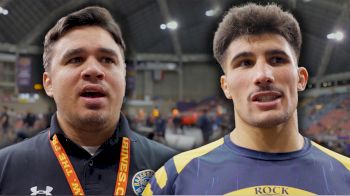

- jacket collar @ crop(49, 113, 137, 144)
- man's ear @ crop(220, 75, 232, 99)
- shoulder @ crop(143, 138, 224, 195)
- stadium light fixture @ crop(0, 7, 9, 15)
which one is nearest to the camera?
shoulder @ crop(143, 138, 224, 195)

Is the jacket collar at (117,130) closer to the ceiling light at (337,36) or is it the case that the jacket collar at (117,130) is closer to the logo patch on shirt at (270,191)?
the logo patch on shirt at (270,191)

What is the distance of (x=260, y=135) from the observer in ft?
7.54

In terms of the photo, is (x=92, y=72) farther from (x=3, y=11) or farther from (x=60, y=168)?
(x=3, y=11)

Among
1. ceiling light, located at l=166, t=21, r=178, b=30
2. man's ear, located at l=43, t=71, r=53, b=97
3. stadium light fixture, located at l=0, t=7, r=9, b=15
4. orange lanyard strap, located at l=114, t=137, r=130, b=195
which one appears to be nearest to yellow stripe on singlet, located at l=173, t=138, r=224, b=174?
orange lanyard strap, located at l=114, t=137, r=130, b=195

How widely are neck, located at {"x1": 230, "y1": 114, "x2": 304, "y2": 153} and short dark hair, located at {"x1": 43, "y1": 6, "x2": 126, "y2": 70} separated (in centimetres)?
98

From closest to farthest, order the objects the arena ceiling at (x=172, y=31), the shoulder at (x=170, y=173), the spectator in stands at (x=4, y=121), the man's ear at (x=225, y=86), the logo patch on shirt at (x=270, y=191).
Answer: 1. the logo patch on shirt at (x=270, y=191)
2. the shoulder at (x=170, y=173)
3. the man's ear at (x=225, y=86)
4. the spectator in stands at (x=4, y=121)
5. the arena ceiling at (x=172, y=31)

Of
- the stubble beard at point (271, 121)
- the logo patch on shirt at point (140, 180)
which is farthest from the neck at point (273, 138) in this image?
the logo patch on shirt at point (140, 180)

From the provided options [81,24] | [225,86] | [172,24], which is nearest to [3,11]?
[172,24]

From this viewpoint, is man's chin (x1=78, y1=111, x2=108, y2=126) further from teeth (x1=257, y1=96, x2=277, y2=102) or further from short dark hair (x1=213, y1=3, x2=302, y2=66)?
teeth (x1=257, y1=96, x2=277, y2=102)

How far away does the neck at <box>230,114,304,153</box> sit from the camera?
2.29 meters

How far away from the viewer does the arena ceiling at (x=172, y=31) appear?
23.3m

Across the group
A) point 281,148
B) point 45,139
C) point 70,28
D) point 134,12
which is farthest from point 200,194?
point 134,12

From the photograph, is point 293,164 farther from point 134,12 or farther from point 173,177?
point 134,12

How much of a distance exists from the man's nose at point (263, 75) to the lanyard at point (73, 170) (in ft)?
3.12
